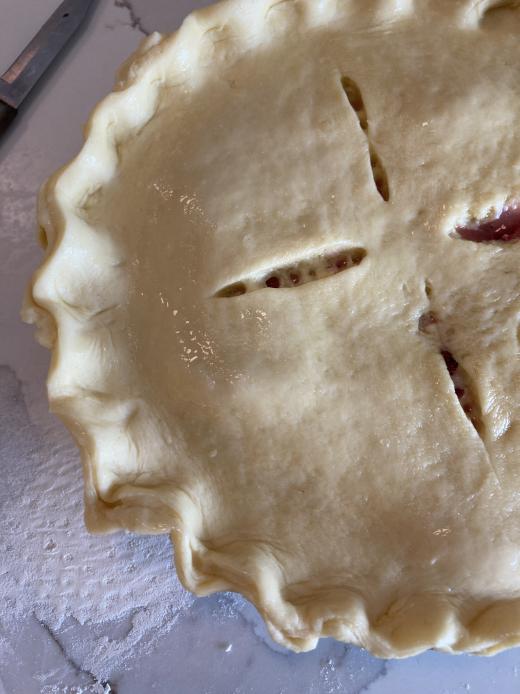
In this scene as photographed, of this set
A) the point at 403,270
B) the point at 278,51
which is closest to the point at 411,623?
A: the point at 403,270

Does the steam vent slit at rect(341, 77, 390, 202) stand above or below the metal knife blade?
below

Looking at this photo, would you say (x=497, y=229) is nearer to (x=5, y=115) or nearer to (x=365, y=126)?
(x=365, y=126)

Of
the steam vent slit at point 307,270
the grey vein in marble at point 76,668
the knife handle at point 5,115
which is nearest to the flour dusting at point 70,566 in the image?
the grey vein in marble at point 76,668

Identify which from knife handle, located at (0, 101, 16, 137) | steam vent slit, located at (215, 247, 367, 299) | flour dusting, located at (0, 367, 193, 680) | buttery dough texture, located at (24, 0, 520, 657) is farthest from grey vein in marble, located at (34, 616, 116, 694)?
knife handle, located at (0, 101, 16, 137)

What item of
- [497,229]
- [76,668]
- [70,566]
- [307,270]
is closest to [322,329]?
[307,270]

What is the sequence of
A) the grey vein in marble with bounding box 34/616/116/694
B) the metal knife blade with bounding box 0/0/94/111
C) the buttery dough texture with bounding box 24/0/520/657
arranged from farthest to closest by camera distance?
the metal knife blade with bounding box 0/0/94/111
the grey vein in marble with bounding box 34/616/116/694
the buttery dough texture with bounding box 24/0/520/657

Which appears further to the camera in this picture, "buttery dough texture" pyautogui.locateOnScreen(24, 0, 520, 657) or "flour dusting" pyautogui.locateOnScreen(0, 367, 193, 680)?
"flour dusting" pyautogui.locateOnScreen(0, 367, 193, 680)

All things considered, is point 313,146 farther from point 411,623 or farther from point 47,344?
point 411,623

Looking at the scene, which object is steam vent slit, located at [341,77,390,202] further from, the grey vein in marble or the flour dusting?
the grey vein in marble
